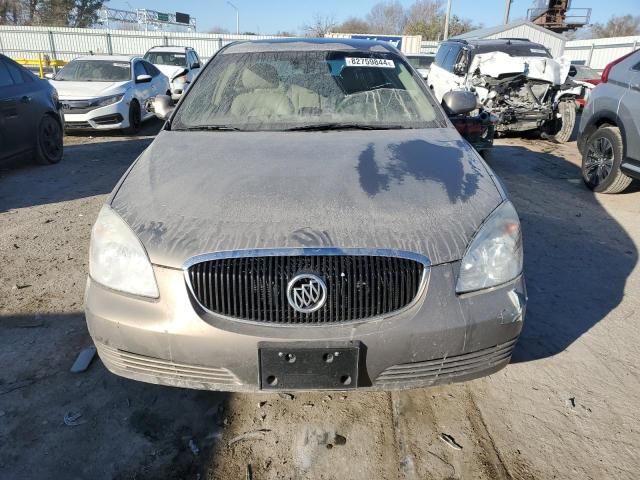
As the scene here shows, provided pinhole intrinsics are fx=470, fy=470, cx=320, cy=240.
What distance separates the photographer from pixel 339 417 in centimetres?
214

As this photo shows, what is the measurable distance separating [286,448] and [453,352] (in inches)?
31.9

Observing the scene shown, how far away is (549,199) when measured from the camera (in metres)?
5.52

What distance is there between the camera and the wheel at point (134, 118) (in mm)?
9164

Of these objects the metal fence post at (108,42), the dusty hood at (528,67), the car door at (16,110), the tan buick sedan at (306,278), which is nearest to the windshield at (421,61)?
the dusty hood at (528,67)

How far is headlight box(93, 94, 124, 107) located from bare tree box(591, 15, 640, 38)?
187ft

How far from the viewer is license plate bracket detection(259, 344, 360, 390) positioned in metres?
1.67

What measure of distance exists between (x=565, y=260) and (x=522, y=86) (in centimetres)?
642

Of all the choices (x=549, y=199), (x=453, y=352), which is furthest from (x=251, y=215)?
(x=549, y=199)

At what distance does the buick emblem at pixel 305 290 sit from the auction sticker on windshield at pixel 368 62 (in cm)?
199

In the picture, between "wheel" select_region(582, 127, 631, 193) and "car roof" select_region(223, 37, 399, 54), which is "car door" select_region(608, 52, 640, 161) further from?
"car roof" select_region(223, 37, 399, 54)

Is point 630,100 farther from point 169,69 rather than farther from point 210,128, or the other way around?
point 169,69

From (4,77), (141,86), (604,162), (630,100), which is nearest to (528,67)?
(604,162)

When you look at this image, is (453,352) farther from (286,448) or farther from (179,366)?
(179,366)

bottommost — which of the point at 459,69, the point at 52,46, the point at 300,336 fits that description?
the point at 52,46
